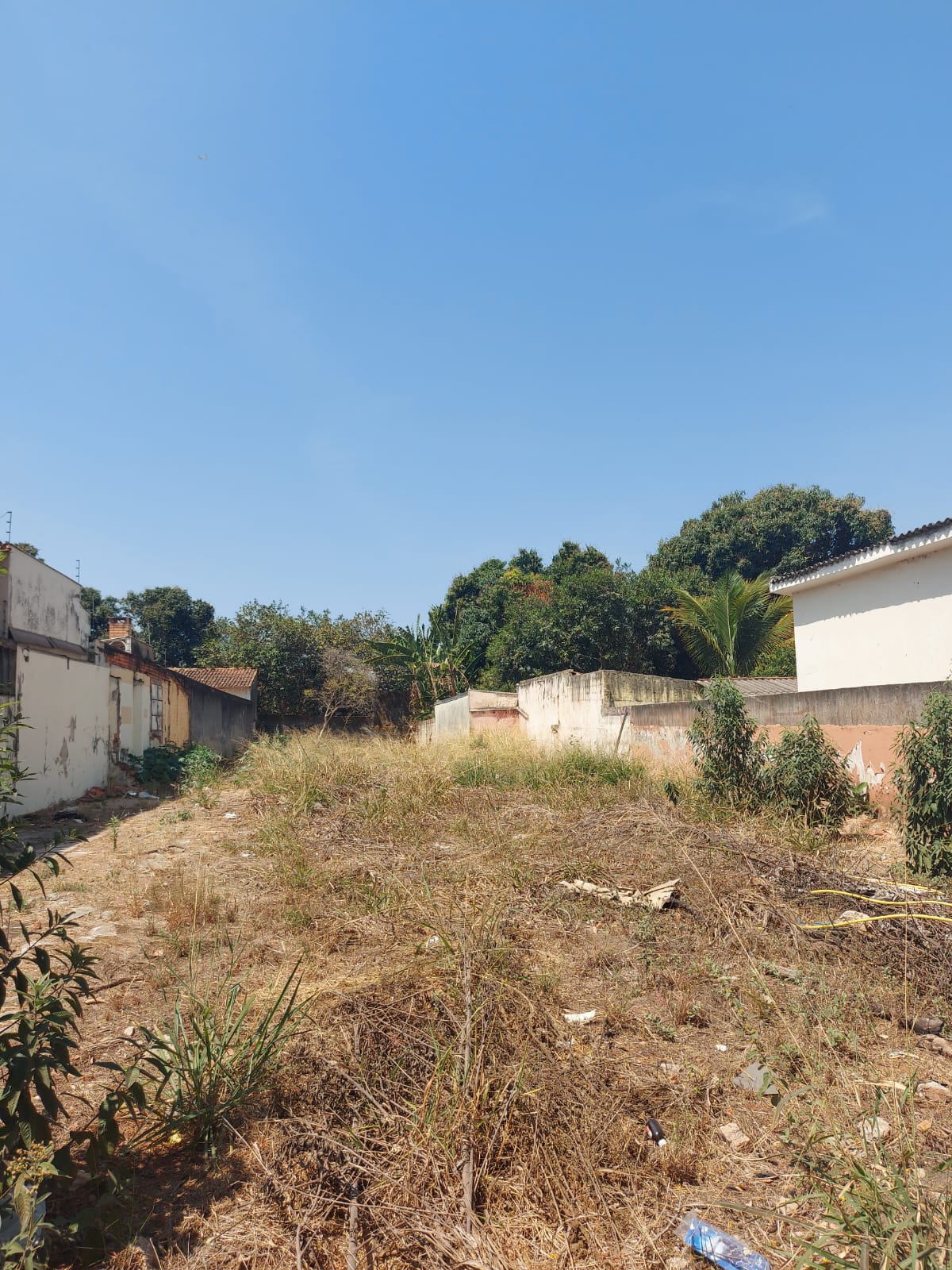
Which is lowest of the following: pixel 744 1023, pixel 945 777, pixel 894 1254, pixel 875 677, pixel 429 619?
pixel 744 1023

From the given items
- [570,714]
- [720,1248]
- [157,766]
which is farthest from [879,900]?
[157,766]

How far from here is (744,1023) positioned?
350 cm

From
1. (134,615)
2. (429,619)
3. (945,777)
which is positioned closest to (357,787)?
(945,777)

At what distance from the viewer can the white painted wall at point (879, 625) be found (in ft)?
32.9

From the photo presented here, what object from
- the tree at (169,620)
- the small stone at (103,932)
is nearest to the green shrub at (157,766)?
the small stone at (103,932)

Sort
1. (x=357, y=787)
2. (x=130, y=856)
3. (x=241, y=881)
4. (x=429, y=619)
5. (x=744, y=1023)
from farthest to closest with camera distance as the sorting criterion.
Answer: (x=429, y=619)
(x=357, y=787)
(x=130, y=856)
(x=241, y=881)
(x=744, y=1023)

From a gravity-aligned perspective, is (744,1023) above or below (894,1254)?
below

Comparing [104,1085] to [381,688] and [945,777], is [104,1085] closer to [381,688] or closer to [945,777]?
[945,777]

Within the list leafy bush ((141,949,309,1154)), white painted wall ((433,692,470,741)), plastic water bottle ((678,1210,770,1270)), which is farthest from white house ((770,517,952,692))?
leafy bush ((141,949,309,1154))

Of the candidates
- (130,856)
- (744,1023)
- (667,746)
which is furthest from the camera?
(667,746)

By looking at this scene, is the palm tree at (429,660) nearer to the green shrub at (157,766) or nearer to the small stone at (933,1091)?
the green shrub at (157,766)

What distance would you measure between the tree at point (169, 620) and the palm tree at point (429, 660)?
12.5 meters

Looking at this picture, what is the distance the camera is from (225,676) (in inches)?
970

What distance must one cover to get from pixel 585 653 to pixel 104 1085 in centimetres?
1997
